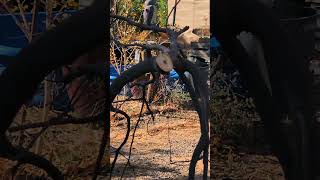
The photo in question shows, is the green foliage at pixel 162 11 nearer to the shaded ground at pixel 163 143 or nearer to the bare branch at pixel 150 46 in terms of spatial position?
the bare branch at pixel 150 46

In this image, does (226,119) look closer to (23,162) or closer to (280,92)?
(280,92)

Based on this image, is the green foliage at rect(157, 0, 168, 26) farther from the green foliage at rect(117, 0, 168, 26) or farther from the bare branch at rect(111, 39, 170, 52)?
the bare branch at rect(111, 39, 170, 52)

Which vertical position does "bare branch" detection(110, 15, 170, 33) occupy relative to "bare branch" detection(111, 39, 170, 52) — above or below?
above

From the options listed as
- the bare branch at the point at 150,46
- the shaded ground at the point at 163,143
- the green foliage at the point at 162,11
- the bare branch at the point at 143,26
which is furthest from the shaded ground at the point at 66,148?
the green foliage at the point at 162,11

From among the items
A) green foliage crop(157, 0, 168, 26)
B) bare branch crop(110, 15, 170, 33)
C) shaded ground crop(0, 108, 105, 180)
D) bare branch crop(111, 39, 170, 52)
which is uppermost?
green foliage crop(157, 0, 168, 26)

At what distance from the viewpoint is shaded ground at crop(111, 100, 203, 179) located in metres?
4.02

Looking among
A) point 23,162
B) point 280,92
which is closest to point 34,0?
point 23,162

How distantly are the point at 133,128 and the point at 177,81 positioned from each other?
1.66ft

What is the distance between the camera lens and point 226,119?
4.07 m

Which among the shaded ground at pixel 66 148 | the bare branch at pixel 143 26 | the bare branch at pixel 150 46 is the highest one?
the bare branch at pixel 143 26

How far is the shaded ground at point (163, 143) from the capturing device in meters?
4.02

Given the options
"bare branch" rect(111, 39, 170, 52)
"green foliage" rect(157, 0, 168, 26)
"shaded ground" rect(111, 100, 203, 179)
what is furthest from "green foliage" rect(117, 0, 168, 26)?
"shaded ground" rect(111, 100, 203, 179)

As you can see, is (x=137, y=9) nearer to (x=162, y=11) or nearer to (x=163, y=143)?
(x=162, y=11)

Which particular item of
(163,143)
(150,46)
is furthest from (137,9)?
(163,143)
